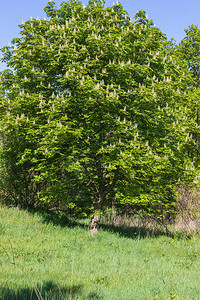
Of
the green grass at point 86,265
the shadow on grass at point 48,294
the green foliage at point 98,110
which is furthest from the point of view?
the green foliage at point 98,110

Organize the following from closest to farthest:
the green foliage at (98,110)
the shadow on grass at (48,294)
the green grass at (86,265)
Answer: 1. the shadow on grass at (48,294)
2. the green grass at (86,265)
3. the green foliage at (98,110)

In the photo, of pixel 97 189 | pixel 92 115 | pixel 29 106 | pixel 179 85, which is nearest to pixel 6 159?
pixel 29 106

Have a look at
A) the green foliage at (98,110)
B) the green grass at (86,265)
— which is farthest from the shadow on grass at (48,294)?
the green foliage at (98,110)

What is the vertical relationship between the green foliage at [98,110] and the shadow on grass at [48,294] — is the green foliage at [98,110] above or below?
above

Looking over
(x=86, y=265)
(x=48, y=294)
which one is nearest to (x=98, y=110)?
(x=86, y=265)

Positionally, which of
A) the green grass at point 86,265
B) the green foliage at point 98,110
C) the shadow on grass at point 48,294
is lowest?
the green grass at point 86,265

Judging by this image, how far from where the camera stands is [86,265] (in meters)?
7.37

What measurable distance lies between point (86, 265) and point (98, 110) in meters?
6.28

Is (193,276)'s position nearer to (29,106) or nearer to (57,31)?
(29,106)

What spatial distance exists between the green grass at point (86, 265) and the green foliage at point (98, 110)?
179 cm

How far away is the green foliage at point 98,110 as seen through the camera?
11398 millimetres

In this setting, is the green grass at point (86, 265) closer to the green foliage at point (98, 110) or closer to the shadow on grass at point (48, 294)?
the shadow on grass at point (48, 294)

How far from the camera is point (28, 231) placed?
11.1 m

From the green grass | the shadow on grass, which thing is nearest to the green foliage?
the green grass
